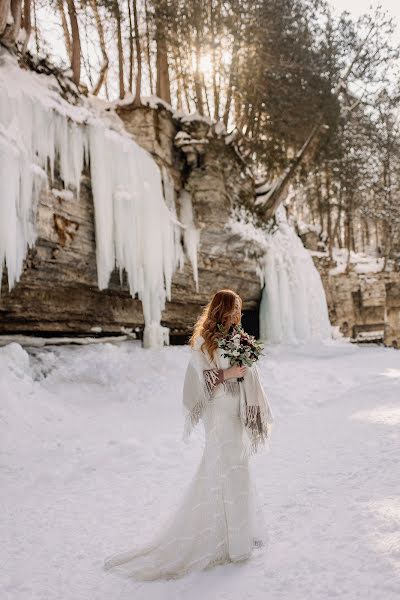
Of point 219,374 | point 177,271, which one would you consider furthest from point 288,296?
point 219,374

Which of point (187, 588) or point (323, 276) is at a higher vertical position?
point (323, 276)

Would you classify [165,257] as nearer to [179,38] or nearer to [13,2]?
[13,2]

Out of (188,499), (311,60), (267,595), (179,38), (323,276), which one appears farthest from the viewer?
(323,276)

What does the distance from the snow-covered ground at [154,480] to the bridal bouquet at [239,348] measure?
1149 mm

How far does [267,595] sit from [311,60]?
1464cm

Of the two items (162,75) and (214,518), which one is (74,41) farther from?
(214,518)

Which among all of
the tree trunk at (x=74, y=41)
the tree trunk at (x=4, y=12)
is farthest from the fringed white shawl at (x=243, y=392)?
the tree trunk at (x=74, y=41)

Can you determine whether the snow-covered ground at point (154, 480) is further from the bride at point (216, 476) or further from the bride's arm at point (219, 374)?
the bride's arm at point (219, 374)

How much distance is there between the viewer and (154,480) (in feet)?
14.7

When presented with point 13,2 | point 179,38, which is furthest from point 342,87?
point 13,2

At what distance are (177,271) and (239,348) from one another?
8.79 metres

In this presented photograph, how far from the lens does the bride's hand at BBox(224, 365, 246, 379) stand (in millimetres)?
2760

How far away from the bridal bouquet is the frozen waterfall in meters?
11.8

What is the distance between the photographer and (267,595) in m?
2.20
